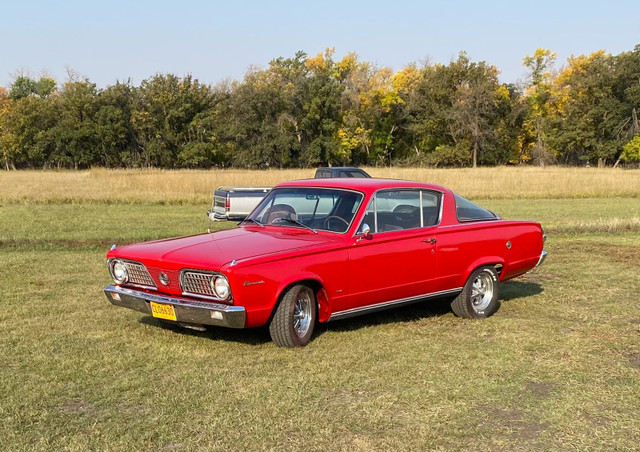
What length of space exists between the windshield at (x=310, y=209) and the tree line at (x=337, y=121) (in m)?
59.8

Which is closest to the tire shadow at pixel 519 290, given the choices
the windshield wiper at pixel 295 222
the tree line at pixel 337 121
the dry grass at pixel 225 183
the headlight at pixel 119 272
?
the windshield wiper at pixel 295 222

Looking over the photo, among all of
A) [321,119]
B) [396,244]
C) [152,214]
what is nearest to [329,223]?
[396,244]

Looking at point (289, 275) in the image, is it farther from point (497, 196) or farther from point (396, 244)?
point (497, 196)

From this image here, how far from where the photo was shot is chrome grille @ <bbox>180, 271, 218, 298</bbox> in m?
5.80

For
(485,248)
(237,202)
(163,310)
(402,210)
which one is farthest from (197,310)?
(237,202)

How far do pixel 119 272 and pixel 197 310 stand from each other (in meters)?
1.25

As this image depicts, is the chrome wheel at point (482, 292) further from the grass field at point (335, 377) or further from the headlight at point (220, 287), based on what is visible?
the headlight at point (220, 287)

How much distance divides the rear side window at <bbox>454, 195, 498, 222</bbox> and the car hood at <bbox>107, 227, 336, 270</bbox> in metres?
1.88

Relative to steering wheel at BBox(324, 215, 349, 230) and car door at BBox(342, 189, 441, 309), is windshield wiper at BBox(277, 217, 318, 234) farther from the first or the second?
car door at BBox(342, 189, 441, 309)

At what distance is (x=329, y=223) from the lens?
676cm

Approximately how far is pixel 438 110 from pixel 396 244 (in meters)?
65.3

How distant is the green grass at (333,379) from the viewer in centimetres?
423

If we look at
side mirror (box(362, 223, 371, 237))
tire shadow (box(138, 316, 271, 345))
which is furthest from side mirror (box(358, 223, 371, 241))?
tire shadow (box(138, 316, 271, 345))

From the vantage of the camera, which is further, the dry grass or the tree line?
the tree line
